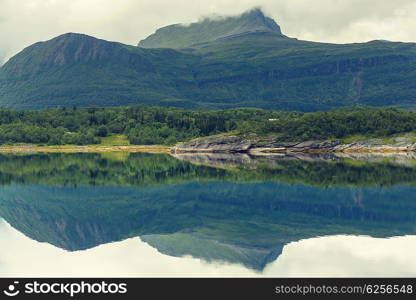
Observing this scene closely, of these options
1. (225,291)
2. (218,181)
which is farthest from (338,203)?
(225,291)

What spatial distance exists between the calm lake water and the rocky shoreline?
76.4 meters

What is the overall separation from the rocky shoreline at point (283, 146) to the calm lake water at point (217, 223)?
251 ft

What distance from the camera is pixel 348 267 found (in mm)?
33438

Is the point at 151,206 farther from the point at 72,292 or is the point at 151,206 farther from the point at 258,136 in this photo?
the point at 258,136

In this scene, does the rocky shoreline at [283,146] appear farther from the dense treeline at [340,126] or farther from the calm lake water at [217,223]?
the calm lake water at [217,223]

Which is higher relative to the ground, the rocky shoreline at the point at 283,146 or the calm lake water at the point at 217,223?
the calm lake water at the point at 217,223

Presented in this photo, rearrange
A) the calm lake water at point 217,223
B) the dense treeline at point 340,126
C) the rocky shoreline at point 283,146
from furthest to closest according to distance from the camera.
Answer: the dense treeline at point 340,126, the rocky shoreline at point 283,146, the calm lake water at point 217,223

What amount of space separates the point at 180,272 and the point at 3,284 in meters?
9.71

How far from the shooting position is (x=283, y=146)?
187625 mm

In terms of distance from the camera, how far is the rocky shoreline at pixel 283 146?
174750mm

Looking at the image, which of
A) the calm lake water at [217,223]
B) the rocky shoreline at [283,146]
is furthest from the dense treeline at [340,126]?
the calm lake water at [217,223]

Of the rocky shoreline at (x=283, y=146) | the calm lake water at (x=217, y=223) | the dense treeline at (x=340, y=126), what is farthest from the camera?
the dense treeline at (x=340, y=126)

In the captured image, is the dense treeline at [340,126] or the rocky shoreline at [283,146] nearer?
the rocky shoreline at [283,146]

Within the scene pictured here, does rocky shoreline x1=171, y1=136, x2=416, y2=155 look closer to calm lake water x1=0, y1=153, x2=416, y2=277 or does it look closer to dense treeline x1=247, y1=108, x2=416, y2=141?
dense treeline x1=247, y1=108, x2=416, y2=141
